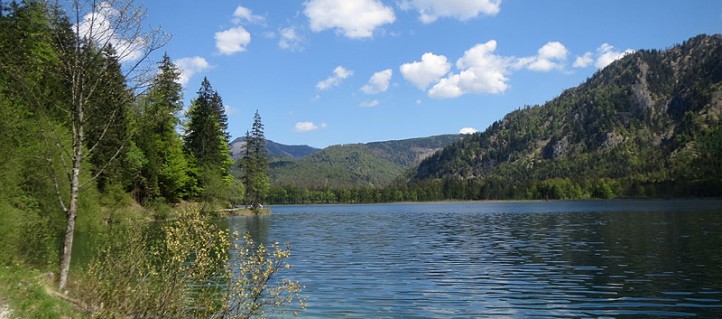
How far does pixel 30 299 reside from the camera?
12039 millimetres

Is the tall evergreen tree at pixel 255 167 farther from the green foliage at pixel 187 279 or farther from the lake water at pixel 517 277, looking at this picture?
the green foliage at pixel 187 279

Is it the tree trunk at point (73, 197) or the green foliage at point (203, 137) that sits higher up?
the green foliage at point (203, 137)

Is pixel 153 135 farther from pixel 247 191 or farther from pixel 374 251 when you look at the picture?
pixel 374 251

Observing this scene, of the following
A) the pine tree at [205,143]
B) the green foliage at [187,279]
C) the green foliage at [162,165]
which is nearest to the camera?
the green foliage at [187,279]

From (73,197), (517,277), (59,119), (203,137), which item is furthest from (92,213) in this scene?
(203,137)

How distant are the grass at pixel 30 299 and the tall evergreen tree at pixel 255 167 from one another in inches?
3525

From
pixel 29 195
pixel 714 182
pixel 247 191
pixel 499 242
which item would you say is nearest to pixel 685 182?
pixel 714 182

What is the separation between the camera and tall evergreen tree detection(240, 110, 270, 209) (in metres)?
104

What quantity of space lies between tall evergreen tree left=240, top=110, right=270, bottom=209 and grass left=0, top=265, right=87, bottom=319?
Result: 294 ft

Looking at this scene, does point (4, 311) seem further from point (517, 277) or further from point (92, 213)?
point (92, 213)

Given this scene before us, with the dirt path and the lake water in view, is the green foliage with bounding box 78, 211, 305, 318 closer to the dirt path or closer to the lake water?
the dirt path

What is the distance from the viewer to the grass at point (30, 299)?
37.3 ft

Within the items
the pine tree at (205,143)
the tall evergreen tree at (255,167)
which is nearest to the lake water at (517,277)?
the pine tree at (205,143)

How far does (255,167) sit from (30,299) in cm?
9369
